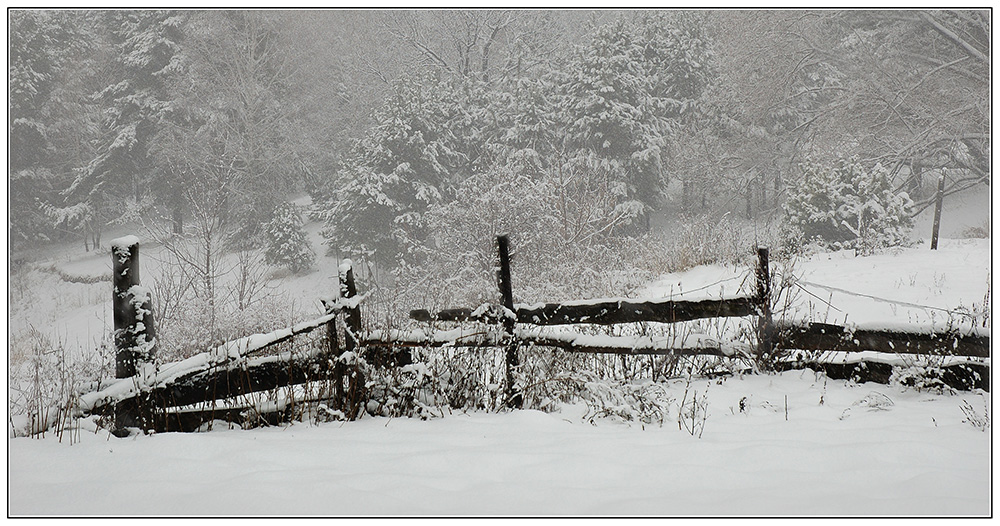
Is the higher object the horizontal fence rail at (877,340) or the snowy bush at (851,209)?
the snowy bush at (851,209)

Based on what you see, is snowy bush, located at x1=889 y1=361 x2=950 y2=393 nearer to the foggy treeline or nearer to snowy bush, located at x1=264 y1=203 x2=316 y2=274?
the foggy treeline

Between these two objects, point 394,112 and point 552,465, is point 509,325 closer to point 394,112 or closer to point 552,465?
point 552,465

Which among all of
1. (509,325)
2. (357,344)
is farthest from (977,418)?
(357,344)

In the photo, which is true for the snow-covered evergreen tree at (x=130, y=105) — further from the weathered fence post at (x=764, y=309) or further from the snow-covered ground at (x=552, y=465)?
the weathered fence post at (x=764, y=309)

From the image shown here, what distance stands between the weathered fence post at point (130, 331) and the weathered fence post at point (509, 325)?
6.78 feet

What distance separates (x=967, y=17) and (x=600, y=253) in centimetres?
942

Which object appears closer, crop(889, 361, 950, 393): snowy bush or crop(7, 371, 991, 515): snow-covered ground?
crop(7, 371, 991, 515): snow-covered ground

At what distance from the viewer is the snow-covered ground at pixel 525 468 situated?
2311 millimetres

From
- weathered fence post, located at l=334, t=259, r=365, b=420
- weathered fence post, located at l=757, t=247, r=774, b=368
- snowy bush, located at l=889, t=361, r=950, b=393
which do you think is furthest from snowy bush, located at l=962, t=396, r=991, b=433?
weathered fence post, located at l=334, t=259, r=365, b=420

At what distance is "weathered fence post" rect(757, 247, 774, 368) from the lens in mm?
4648

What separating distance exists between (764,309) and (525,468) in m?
2.79

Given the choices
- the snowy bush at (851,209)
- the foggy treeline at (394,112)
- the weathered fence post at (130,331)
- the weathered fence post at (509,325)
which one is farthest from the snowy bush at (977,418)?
the foggy treeline at (394,112)

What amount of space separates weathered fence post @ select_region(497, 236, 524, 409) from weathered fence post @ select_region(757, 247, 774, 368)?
194 centimetres

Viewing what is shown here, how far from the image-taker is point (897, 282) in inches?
380
